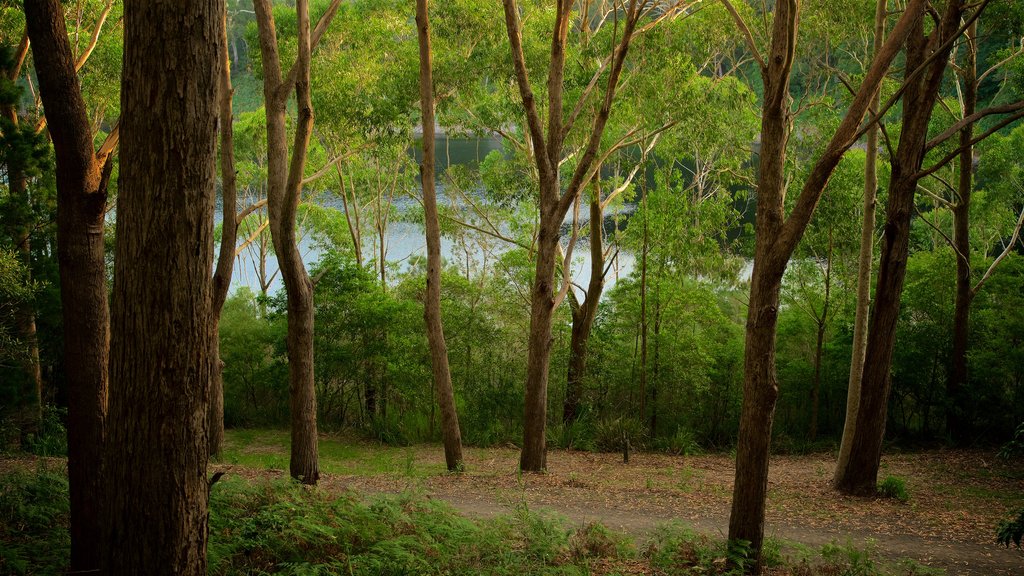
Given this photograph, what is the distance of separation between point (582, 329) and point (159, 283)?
1332cm

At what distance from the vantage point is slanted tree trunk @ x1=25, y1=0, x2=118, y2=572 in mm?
3861

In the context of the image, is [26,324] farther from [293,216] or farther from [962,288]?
[962,288]

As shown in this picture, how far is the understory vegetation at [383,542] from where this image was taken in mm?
4309

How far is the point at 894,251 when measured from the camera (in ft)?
28.6

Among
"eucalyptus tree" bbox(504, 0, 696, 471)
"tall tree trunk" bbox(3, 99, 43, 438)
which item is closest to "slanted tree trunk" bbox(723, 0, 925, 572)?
"eucalyptus tree" bbox(504, 0, 696, 471)

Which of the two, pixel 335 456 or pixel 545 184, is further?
pixel 335 456

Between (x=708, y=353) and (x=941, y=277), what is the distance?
438cm

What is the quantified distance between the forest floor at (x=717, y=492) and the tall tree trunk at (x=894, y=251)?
0.58 meters

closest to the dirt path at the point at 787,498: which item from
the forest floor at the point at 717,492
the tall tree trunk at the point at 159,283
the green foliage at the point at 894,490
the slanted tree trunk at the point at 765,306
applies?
the forest floor at the point at 717,492

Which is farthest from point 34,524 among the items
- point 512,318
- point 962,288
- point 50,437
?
point 962,288

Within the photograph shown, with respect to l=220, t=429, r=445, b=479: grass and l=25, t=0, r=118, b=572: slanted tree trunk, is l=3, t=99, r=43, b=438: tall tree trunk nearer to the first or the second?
l=220, t=429, r=445, b=479: grass

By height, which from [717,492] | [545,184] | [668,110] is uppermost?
[668,110]

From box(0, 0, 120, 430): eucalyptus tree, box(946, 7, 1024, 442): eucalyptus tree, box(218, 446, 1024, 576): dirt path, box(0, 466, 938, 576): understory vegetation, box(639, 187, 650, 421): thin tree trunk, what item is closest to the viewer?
box(0, 466, 938, 576): understory vegetation

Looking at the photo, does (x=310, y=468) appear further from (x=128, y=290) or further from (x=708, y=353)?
(x=708, y=353)
